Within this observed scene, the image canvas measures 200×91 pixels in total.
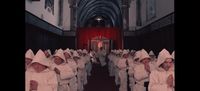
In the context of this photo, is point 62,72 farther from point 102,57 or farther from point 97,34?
point 102,57

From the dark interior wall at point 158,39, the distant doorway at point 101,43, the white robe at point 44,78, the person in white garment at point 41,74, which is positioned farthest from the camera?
the distant doorway at point 101,43

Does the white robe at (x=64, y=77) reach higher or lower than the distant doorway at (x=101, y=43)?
lower

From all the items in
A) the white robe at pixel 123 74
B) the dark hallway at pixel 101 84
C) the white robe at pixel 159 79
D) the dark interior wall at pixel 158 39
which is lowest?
the dark hallway at pixel 101 84

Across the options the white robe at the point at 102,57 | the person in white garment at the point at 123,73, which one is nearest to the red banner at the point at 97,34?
the white robe at the point at 102,57

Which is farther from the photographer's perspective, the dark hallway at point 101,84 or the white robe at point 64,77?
the dark hallway at point 101,84

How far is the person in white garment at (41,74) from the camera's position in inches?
252

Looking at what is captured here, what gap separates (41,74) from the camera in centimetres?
667

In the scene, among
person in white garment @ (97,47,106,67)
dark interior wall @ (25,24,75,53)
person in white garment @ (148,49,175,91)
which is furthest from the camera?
person in white garment @ (97,47,106,67)

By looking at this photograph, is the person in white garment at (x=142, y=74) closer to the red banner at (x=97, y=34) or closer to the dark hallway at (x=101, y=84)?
the dark hallway at (x=101, y=84)

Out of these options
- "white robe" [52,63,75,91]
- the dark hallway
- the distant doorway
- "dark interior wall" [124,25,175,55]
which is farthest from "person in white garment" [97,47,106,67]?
"white robe" [52,63,75,91]

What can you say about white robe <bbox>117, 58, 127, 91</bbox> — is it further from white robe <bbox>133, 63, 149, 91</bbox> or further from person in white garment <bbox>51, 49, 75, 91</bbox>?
person in white garment <bbox>51, 49, 75, 91</bbox>

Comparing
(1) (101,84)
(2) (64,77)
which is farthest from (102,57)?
(2) (64,77)

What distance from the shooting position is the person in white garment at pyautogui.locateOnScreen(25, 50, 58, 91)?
21.0 ft
